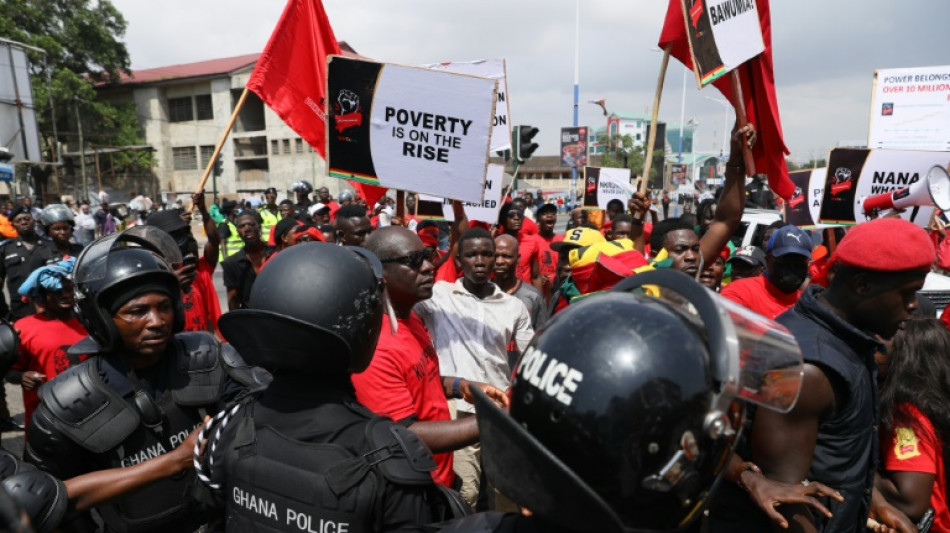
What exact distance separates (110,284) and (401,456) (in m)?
1.58

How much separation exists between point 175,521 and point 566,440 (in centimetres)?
199

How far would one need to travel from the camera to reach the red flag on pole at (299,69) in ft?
18.5

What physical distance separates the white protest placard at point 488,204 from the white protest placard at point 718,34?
3372 mm

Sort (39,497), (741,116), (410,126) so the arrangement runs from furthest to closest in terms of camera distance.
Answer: (410,126)
(741,116)
(39,497)

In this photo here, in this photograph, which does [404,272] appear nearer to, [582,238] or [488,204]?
[582,238]

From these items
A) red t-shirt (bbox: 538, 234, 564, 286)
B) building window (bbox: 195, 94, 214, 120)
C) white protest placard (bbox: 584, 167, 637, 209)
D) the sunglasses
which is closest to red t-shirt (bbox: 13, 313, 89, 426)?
the sunglasses

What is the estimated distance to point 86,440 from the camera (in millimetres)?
2217

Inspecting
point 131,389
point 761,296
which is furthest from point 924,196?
point 131,389

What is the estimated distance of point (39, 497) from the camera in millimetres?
1833

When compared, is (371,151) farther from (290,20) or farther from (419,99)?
(290,20)

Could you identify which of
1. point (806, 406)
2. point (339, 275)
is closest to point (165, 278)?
point (339, 275)

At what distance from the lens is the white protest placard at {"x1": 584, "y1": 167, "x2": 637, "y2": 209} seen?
11180mm

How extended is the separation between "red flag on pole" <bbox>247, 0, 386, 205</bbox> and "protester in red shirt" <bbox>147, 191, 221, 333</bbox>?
1.11 m

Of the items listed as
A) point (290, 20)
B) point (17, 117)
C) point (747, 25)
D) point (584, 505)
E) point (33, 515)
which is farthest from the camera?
point (17, 117)
